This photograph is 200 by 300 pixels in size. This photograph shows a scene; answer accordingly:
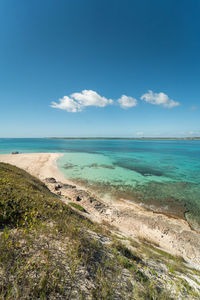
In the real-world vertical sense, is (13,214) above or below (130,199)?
above

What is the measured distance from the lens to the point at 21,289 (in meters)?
2.26

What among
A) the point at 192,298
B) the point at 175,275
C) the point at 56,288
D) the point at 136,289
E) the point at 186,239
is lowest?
the point at 186,239

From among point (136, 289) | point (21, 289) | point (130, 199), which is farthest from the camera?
point (130, 199)

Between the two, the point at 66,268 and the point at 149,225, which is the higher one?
the point at 66,268

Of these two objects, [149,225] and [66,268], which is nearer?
[66,268]

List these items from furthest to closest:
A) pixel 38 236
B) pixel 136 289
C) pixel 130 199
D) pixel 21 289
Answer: pixel 130 199 → pixel 38 236 → pixel 136 289 → pixel 21 289

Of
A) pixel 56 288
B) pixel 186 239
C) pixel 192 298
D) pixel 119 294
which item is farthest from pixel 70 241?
pixel 186 239

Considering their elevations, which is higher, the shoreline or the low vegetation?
the low vegetation

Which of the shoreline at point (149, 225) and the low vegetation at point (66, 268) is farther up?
the low vegetation at point (66, 268)

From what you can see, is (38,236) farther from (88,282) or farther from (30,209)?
(88,282)

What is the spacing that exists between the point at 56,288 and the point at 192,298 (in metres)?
4.29

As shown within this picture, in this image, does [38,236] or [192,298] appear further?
[38,236]

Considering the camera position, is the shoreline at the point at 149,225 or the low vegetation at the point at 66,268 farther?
the shoreline at the point at 149,225

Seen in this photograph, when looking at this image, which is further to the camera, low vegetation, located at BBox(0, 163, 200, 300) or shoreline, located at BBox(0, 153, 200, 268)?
shoreline, located at BBox(0, 153, 200, 268)
